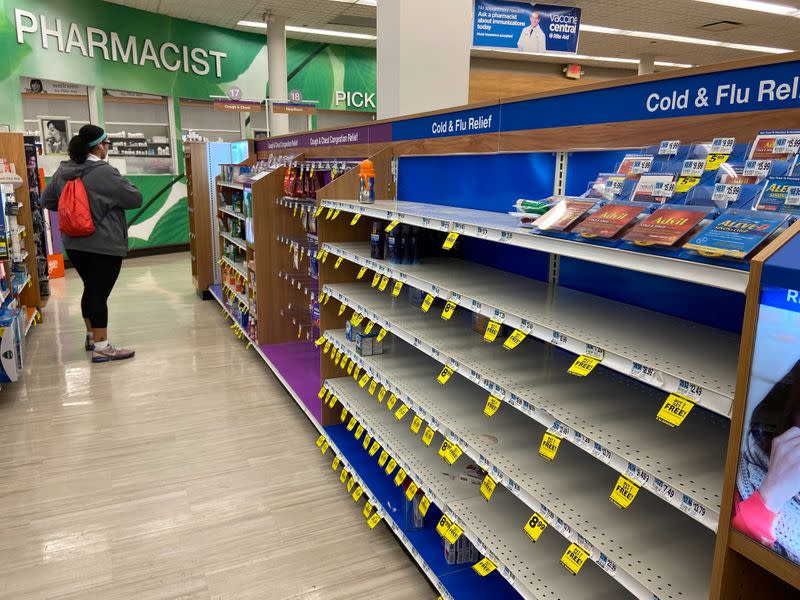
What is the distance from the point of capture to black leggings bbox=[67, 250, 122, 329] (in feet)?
16.5

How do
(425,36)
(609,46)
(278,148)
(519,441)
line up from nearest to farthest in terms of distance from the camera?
(519,441), (425,36), (278,148), (609,46)

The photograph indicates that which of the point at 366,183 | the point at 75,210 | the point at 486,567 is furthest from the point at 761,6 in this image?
the point at 486,567

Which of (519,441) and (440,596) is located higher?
(519,441)

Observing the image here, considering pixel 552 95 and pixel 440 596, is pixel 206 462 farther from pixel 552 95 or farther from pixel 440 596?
pixel 552 95

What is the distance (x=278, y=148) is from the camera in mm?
5898

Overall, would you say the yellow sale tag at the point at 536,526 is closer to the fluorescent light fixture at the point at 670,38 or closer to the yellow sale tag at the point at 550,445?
the yellow sale tag at the point at 550,445

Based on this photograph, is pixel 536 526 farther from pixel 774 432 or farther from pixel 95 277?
pixel 95 277

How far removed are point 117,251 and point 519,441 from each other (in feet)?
13.8

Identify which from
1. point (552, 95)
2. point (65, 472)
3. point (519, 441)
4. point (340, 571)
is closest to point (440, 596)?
point (340, 571)

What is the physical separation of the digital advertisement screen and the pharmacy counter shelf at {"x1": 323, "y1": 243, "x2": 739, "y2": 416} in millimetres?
113

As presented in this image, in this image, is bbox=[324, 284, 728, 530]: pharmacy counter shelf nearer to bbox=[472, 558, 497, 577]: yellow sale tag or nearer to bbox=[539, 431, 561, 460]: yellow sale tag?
bbox=[539, 431, 561, 460]: yellow sale tag

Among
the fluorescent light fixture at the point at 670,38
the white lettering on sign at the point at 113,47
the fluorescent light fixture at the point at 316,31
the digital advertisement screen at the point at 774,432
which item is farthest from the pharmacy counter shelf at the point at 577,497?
the fluorescent light fixture at the point at 316,31

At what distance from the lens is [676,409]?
4.00ft

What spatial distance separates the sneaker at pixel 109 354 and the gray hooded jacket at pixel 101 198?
35.8 inches
